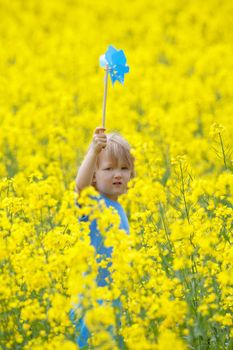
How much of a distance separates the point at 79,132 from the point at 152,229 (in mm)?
4539

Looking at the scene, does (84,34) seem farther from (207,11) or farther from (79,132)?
(79,132)

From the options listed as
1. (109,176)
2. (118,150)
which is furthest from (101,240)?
(118,150)

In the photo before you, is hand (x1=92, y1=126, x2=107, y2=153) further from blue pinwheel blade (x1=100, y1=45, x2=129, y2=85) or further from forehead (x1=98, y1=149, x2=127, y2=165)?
blue pinwheel blade (x1=100, y1=45, x2=129, y2=85)

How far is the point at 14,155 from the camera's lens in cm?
834

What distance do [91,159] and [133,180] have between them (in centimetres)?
25

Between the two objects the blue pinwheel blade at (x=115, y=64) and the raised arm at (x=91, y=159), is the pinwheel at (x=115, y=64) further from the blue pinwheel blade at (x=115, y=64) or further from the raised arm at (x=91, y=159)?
the raised arm at (x=91, y=159)

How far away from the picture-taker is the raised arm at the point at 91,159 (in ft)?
13.9

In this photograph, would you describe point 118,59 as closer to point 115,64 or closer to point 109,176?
point 115,64

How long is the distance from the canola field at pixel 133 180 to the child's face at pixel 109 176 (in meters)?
0.19

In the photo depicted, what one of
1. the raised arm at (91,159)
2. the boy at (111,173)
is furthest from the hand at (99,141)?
the boy at (111,173)

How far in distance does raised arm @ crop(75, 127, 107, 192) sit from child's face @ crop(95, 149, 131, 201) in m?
0.16

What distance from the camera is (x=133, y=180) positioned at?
4.20 meters

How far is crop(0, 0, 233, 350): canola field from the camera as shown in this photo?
11.6ft

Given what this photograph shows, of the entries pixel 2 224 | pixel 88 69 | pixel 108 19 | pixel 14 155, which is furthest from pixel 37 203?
A: pixel 108 19
